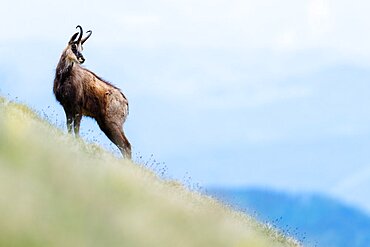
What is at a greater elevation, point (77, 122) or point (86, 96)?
point (86, 96)

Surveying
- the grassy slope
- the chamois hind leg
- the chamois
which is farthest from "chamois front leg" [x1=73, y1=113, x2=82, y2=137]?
the grassy slope

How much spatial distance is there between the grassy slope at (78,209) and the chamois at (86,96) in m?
10.2

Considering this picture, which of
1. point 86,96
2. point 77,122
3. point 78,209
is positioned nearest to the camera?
point 78,209

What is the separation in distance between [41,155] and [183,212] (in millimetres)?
1488

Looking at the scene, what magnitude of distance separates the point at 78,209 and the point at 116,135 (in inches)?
505

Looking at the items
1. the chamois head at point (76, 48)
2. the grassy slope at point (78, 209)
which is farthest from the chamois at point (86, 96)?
the grassy slope at point (78, 209)

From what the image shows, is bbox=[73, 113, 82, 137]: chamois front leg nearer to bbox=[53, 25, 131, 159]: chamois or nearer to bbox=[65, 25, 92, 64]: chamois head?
bbox=[53, 25, 131, 159]: chamois

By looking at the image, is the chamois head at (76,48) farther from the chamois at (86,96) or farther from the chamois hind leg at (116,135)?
the chamois hind leg at (116,135)

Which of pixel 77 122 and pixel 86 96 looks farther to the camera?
pixel 86 96

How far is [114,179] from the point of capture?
8.59 meters

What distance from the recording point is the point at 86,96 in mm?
19641

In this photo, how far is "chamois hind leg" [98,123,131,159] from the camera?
1980 centimetres

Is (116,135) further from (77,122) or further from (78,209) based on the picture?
(78,209)

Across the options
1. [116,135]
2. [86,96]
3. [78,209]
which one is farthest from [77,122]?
[78,209]
